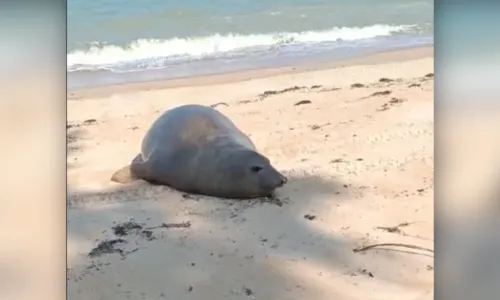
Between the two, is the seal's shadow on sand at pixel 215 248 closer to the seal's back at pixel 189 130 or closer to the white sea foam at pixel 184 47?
the seal's back at pixel 189 130

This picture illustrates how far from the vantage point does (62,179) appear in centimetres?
147

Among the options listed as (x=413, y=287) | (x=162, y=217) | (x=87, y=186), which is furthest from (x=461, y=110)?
(x=87, y=186)

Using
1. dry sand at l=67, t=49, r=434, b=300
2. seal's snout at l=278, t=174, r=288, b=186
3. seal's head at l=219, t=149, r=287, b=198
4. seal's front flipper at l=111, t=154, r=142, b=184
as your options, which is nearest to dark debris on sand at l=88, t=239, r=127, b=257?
dry sand at l=67, t=49, r=434, b=300

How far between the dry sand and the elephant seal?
0.07 feet

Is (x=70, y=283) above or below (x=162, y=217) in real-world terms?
below

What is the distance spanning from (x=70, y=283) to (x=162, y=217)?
23cm

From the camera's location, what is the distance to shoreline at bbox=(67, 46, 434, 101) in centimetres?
146

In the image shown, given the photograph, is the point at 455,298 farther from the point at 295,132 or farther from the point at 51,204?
the point at 51,204

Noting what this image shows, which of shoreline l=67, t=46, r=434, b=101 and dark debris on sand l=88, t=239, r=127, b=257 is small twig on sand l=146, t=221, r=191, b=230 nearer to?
dark debris on sand l=88, t=239, r=127, b=257

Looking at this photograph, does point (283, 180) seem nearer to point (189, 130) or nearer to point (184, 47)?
point (189, 130)

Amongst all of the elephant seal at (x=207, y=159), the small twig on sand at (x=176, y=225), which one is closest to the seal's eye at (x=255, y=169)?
the elephant seal at (x=207, y=159)

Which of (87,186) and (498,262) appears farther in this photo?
(498,262)

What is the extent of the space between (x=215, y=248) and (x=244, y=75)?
0.38 m

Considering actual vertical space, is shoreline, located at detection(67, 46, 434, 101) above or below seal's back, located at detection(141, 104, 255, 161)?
above
